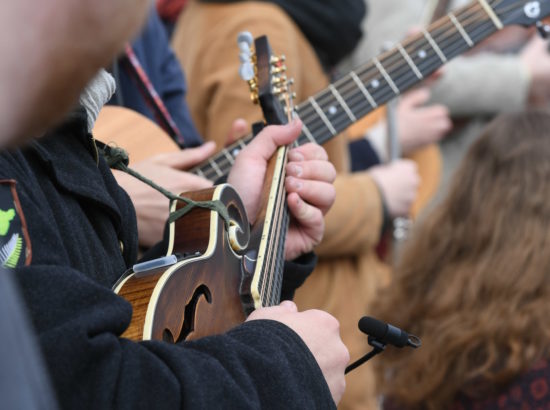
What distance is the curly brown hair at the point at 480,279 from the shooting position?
227 cm

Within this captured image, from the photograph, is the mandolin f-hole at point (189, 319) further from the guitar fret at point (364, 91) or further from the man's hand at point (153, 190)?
the guitar fret at point (364, 91)

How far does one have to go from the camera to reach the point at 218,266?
122 centimetres

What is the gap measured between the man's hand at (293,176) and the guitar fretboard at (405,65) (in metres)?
0.56

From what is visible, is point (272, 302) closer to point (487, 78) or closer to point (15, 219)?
point (15, 219)

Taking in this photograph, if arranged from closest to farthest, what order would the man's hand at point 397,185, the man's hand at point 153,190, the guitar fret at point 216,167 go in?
the man's hand at point 153,190 < the guitar fret at point 216,167 < the man's hand at point 397,185

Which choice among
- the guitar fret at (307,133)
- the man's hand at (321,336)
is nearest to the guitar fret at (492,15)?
the guitar fret at (307,133)

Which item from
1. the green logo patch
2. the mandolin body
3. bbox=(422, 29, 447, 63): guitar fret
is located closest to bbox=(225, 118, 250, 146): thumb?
bbox=(422, 29, 447, 63): guitar fret

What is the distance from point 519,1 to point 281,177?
0.99 m

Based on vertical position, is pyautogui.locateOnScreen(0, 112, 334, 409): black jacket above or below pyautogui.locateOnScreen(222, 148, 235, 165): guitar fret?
above

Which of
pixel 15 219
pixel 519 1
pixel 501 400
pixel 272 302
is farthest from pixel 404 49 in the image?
Result: pixel 15 219

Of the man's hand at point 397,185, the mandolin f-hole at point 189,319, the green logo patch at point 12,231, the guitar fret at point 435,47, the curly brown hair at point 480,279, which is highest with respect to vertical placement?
the green logo patch at point 12,231

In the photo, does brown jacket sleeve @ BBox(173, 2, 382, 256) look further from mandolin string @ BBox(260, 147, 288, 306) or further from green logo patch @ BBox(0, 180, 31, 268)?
green logo patch @ BBox(0, 180, 31, 268)

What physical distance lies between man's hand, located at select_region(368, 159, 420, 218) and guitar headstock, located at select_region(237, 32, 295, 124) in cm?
131

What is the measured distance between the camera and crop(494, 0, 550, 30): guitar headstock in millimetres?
2160
